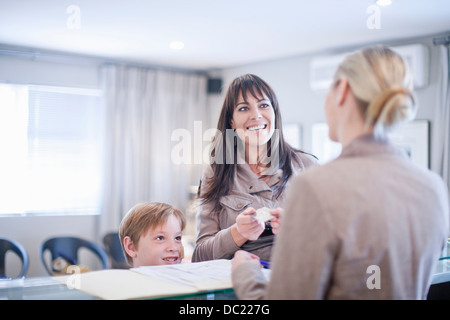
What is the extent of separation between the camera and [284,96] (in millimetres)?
5863

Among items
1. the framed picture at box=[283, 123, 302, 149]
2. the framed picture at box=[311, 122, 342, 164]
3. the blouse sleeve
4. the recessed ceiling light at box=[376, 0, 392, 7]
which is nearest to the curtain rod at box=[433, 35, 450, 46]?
the recessed ceiling light at box=[376, 0, 392, 7]

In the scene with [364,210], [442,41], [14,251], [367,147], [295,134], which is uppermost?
[442,41]

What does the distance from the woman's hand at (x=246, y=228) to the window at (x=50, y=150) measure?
4.27 meters

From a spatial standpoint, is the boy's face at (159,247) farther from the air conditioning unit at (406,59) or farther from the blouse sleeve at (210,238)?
the air conditioning unit at (406,59)

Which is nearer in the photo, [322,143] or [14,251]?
[14,251]

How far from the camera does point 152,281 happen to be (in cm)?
123

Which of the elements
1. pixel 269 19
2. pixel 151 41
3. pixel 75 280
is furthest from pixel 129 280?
pixel 151 41

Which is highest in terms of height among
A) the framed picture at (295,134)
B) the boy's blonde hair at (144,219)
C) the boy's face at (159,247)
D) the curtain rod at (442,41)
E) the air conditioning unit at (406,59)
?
the curtain rod at (442,41)

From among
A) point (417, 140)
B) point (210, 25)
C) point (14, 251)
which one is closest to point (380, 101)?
point (210, 25)

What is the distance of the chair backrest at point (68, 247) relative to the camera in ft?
16.4

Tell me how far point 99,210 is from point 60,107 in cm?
121

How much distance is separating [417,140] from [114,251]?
3097mm

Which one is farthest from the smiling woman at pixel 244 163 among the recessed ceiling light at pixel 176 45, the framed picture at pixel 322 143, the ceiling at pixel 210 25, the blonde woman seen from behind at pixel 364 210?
the framed picture at pixel 322 143

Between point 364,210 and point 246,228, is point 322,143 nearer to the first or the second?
point 246,228
